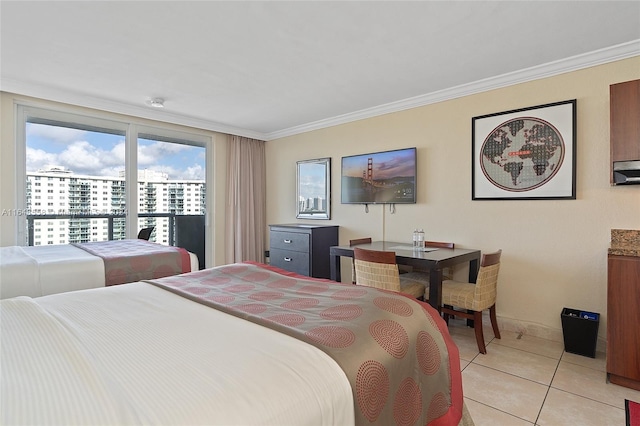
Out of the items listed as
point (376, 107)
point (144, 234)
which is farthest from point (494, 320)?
point (144, 234)

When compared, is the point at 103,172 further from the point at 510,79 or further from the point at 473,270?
the point at 510,79

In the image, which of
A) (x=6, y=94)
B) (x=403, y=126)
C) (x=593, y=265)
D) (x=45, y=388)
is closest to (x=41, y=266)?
(x=45, y=388)

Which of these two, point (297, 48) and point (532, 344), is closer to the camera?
point (297, 48)

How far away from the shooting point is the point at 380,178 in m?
4.03

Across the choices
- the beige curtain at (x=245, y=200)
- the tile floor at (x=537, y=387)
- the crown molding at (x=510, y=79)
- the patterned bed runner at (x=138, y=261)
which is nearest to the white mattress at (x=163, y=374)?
the patterned bed runner at (x=138, y=261)

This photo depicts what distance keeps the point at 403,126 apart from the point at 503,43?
148 cm

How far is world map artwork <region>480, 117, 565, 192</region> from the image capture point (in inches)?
113

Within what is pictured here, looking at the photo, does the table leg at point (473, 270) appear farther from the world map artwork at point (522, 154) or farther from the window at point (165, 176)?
the window at point (165, 176)

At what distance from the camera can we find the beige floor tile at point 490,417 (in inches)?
71.0

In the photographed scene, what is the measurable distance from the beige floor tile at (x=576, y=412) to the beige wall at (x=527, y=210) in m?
1.00

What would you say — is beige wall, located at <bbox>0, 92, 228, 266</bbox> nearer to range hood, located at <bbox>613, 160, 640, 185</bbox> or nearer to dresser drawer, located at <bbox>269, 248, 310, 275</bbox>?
dresser drawer, located at <bbox>269, 248, 310, 275</bbox>

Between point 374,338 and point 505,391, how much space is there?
1.58 meters

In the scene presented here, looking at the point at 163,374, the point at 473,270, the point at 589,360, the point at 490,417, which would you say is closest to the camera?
the point at 163,374

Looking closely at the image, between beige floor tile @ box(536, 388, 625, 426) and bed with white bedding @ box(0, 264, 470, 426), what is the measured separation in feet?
2.93
